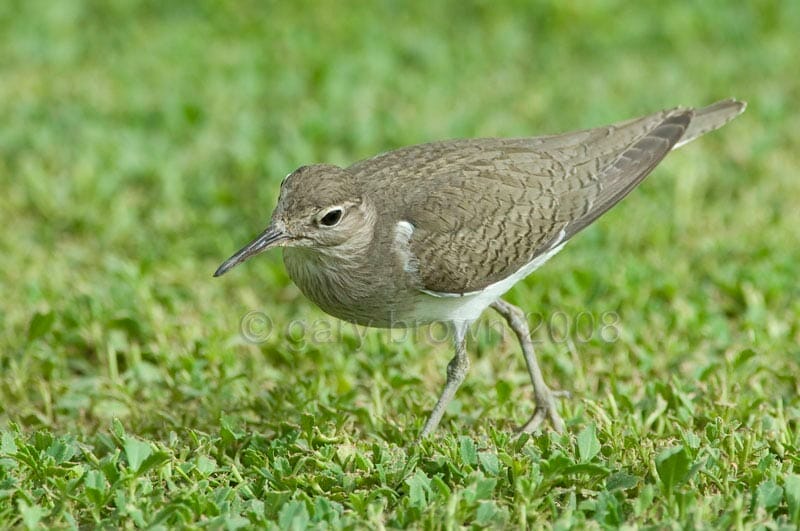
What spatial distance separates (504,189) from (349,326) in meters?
1.65

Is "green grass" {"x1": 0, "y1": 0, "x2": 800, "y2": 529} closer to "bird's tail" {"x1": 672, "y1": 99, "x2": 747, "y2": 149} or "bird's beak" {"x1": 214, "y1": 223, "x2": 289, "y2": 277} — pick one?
"bird's beak" {"x1": 214, "y1": 223, "x2": 289, "y2": 277}

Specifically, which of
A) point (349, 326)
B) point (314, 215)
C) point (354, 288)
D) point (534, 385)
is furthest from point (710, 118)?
point (314, 215)

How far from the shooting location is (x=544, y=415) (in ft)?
21.0

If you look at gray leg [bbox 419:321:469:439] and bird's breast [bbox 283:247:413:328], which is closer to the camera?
bird's breast [bbox 283:247:413:328]

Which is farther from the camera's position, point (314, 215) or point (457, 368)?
point (457, 368)

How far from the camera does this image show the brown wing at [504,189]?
20.2 ft

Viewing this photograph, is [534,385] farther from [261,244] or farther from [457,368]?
[261,244]

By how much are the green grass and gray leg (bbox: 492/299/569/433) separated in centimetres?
12

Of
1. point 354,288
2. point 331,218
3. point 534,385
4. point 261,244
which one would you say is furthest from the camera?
point 534,385

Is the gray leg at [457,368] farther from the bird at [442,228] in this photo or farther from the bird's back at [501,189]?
the bird's back at [501,189]

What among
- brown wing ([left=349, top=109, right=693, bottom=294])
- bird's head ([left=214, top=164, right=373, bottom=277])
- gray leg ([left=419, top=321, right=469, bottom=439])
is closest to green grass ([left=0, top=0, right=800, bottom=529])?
gray leg ([left=419, top=321, right=469, bottom=439])

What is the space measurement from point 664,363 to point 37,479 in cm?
388

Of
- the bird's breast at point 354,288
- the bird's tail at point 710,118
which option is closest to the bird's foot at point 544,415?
the bird's breast at point 354,288

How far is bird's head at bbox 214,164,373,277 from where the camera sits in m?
5.80
